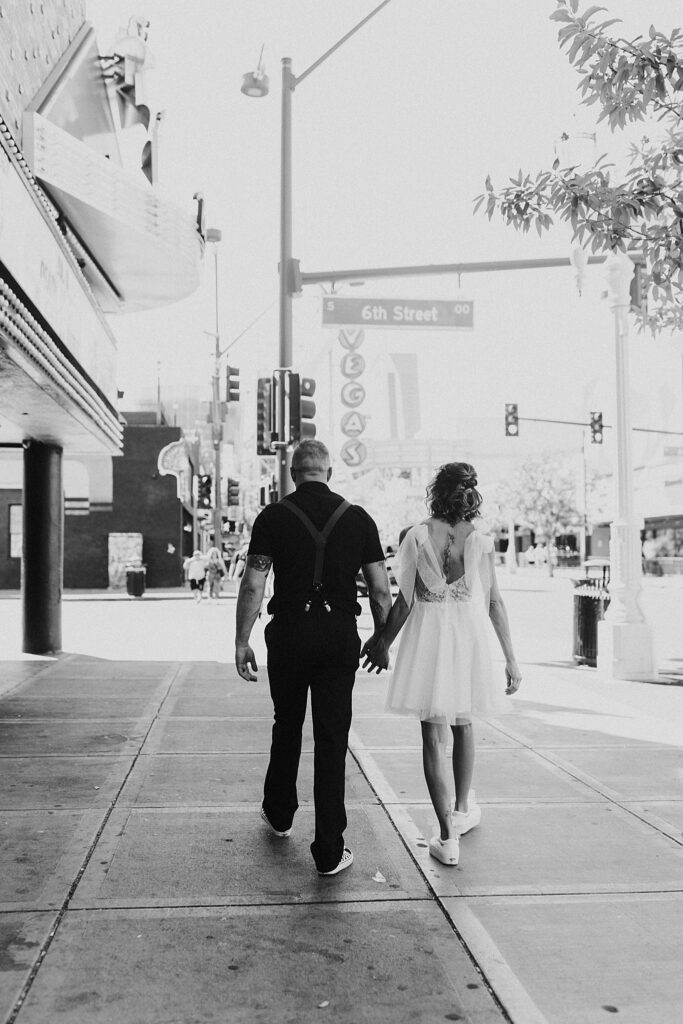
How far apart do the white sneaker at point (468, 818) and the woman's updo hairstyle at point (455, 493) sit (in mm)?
1614

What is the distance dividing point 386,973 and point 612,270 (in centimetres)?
993

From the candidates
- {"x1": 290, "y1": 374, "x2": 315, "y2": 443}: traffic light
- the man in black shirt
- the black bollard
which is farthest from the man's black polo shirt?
the black bollard

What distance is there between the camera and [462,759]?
5.01 m

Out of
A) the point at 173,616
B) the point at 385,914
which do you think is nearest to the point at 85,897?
the point at 385,914

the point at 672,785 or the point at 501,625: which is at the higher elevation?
the point at 501,625

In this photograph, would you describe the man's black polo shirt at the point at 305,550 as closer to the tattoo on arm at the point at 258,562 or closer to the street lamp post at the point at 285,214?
the tattoo on arm at the point at 258,562

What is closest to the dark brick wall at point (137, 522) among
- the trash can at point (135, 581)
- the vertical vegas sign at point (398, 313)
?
the trash can at point (135, 581)

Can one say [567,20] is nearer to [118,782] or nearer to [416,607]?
[416,607]

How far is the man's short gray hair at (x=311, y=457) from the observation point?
489cm

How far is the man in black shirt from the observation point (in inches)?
179

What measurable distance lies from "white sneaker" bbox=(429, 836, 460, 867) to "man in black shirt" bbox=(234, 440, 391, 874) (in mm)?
436

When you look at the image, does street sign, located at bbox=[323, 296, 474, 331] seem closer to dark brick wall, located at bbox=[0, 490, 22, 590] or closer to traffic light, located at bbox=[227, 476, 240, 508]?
traffic light, located at bbox=[227, 476, 240, 508]

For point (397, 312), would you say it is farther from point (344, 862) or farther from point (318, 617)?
point (344, 862)

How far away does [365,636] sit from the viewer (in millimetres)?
17234
